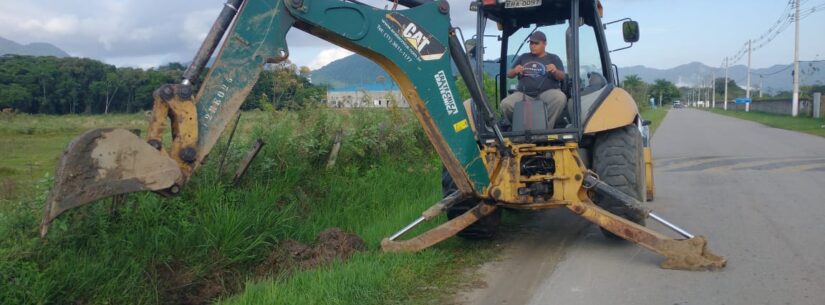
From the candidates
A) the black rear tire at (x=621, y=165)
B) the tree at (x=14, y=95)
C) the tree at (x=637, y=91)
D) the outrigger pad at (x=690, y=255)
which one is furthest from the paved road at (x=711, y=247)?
the tree at (x=637, y=91)

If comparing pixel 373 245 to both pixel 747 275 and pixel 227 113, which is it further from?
pixel 747 275

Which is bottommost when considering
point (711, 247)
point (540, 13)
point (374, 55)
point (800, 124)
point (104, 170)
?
point (800, 124)

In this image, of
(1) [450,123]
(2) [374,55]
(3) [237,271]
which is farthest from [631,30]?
(3) [237,271]

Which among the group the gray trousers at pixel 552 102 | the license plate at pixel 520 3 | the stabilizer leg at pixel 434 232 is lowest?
the stabilizer leg at pixel 434 232

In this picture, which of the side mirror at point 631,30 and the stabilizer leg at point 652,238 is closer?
the stabilizer leg at point 652,238

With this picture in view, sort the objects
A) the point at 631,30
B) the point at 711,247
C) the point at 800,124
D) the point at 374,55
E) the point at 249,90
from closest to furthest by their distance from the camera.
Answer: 1. the point at 249,90
2. the point at 374,55
3. the point at 711,247
4. the point at 631,30
5. the point at 800,124

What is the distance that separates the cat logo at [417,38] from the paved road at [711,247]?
1860 millimetres

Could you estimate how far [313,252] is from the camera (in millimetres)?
6441

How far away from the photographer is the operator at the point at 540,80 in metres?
6.98

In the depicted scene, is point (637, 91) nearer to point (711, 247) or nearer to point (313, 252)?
point (711, 247)

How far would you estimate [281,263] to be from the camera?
6383 mm

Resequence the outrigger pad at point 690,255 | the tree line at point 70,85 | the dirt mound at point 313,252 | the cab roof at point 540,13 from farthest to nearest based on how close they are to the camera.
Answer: the tree line at point 70,85, the cab roof at point 540,13, the dirt mound at point 313,252, the outrigger pad at point 690,255

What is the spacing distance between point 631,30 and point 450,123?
2810 millimetres

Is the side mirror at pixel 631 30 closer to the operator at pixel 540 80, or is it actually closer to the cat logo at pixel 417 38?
the operator at pixel 540 80
